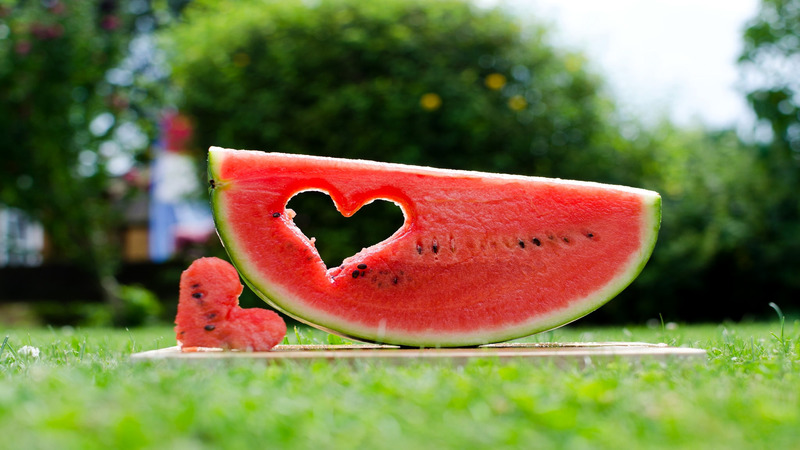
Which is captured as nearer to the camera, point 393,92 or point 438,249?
point 438,249

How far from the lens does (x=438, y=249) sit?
296 cm

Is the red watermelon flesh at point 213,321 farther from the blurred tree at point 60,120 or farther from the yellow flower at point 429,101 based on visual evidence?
the blurred tree at point 60,120

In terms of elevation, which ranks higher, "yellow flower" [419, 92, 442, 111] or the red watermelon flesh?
"yellow flower" [419, 92, 442, 111]

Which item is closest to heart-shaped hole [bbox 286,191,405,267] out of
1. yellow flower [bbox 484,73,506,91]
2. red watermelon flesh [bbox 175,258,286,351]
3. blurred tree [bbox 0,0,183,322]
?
yellow flower [bbox 484,73,506,91]

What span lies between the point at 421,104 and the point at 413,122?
21 centimetres

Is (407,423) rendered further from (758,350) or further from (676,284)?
(676,284)

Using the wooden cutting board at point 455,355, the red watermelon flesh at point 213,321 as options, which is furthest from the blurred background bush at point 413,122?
the wooden cutting board at point 455,355

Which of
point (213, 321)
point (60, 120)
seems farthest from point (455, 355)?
point (60, 120)

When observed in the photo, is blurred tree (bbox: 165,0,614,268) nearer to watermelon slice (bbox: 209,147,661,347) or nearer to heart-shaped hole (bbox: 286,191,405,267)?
heart-shaped hole (bbox: 286,191,405,267)

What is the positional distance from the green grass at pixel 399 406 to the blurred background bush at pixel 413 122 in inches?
198

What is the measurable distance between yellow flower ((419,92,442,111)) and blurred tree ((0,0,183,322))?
5.12 metres

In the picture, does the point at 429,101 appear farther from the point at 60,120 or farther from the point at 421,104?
the point at 60,120

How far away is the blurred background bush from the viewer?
758 cm

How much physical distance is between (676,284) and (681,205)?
102 cm
